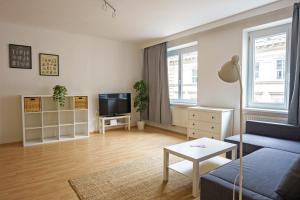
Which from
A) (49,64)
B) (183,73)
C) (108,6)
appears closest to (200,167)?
(108,6)

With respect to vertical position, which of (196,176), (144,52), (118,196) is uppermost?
(144,52)

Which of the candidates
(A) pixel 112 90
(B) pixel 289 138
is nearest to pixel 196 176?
(B) pixel 289 138

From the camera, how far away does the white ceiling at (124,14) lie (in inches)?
117

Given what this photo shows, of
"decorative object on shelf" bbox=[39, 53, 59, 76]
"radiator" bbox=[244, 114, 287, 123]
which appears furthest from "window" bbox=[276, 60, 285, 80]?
"decorative object on shelf" bbox=[39, 53, 59, 76]

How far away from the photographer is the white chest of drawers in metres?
3.64

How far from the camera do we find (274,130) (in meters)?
2.92

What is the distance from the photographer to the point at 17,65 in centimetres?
410

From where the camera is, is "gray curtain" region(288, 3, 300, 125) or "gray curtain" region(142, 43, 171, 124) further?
"gray curtain" region(142, 43, 171, 124)

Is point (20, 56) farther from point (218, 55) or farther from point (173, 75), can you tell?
point (218, 55)

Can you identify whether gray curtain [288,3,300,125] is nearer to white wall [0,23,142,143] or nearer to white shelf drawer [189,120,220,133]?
white shelf drawer [189,120,220,133]

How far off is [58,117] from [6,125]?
1001 millimetres

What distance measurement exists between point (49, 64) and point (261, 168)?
4.46 metres

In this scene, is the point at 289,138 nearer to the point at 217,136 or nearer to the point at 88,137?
the point at 217,136

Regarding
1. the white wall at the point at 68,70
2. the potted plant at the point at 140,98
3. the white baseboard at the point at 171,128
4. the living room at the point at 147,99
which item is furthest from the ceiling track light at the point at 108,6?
the white baseboard at the point at 171,128
